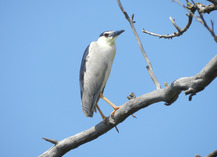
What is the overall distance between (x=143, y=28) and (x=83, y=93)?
1650 millimetres

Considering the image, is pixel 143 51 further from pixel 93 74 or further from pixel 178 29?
pixel 93 74

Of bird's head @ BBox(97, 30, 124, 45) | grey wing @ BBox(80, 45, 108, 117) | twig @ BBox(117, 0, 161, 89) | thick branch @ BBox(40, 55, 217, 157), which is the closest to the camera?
thick branch @ BBox(40, 55, 217, 157)

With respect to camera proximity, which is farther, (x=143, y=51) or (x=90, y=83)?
(x=90, y=83)

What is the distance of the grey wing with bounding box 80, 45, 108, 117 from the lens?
431 cm

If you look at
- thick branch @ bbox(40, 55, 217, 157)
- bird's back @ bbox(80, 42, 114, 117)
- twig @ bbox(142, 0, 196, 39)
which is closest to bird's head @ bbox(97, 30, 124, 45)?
bird's back @ bbox(80, 42, 114, 117)

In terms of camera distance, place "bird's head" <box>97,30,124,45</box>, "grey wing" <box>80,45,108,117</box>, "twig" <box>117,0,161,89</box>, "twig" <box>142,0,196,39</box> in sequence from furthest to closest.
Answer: "bird's head" <box>97,30,124,45</box> < "grey wing" <box>80,45,108,117</box> < "twig" <box>117,0,161,89</box> < "twig" <box>142,0,196,39</box>

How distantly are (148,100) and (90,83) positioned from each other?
1712 millimetres

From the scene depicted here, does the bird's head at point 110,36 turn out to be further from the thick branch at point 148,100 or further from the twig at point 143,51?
the thick branch at point 148,100

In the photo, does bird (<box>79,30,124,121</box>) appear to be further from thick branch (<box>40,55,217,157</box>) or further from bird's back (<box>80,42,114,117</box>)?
thick branch (<box>40,55,217,157</box>)

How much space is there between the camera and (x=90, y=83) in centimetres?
452

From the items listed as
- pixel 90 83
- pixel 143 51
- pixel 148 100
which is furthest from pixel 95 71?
pixel 148 100

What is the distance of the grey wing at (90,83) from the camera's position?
14.1ft

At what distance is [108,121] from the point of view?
139 inches

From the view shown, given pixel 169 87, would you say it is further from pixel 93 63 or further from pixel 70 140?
pixel 93 63
